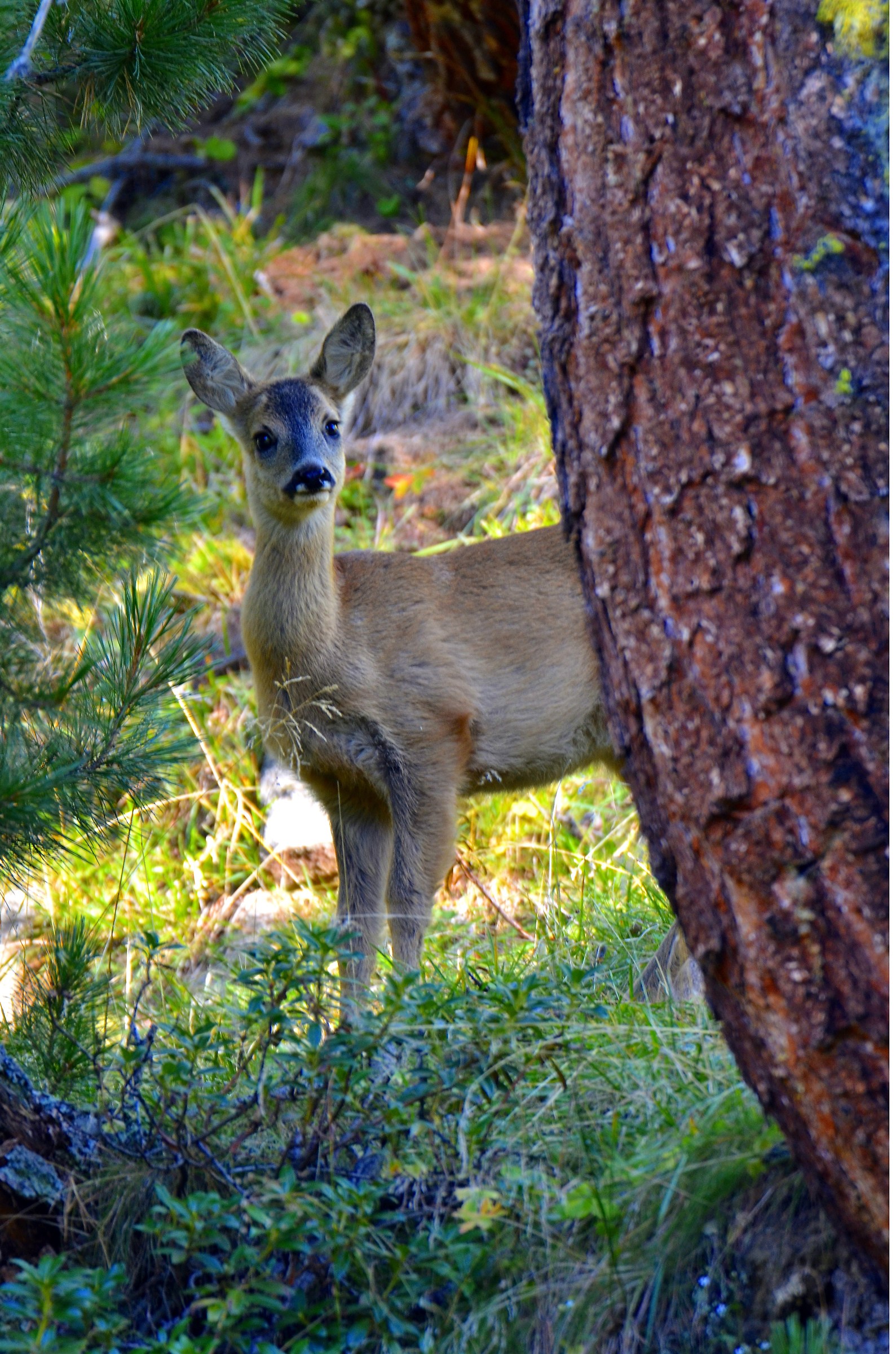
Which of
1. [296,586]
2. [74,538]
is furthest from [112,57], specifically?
[296,586]

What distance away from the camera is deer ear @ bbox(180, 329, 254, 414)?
17.7 ft

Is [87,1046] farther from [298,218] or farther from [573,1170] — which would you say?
[298,218]

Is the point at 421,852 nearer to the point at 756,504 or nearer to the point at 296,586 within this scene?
the point at 296,586

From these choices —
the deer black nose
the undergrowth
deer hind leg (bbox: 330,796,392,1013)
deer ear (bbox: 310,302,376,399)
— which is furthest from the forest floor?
deer ear (bbox: 310,302,376,399)

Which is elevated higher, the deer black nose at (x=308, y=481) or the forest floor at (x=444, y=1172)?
the deer black nose at (x=308, y=481)

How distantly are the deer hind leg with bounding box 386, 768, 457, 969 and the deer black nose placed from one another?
1216 mm

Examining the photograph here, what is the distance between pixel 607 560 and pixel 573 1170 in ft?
4.08

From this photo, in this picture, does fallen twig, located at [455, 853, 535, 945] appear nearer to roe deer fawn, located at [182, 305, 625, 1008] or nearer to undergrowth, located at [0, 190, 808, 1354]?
roe deer fawn, located at [182, 305, 625, 1008]

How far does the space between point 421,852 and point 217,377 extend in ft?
7.05

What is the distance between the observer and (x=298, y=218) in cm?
1049

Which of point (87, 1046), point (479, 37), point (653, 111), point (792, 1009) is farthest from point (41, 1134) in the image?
point (479, 37)

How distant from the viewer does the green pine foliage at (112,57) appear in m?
3.20

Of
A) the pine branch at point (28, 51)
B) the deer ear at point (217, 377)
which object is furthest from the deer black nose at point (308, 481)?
the pine branch at point (28, 51)

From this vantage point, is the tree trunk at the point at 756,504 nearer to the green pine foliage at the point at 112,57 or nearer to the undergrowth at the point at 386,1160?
the undergrowth at the point at 386,1160
